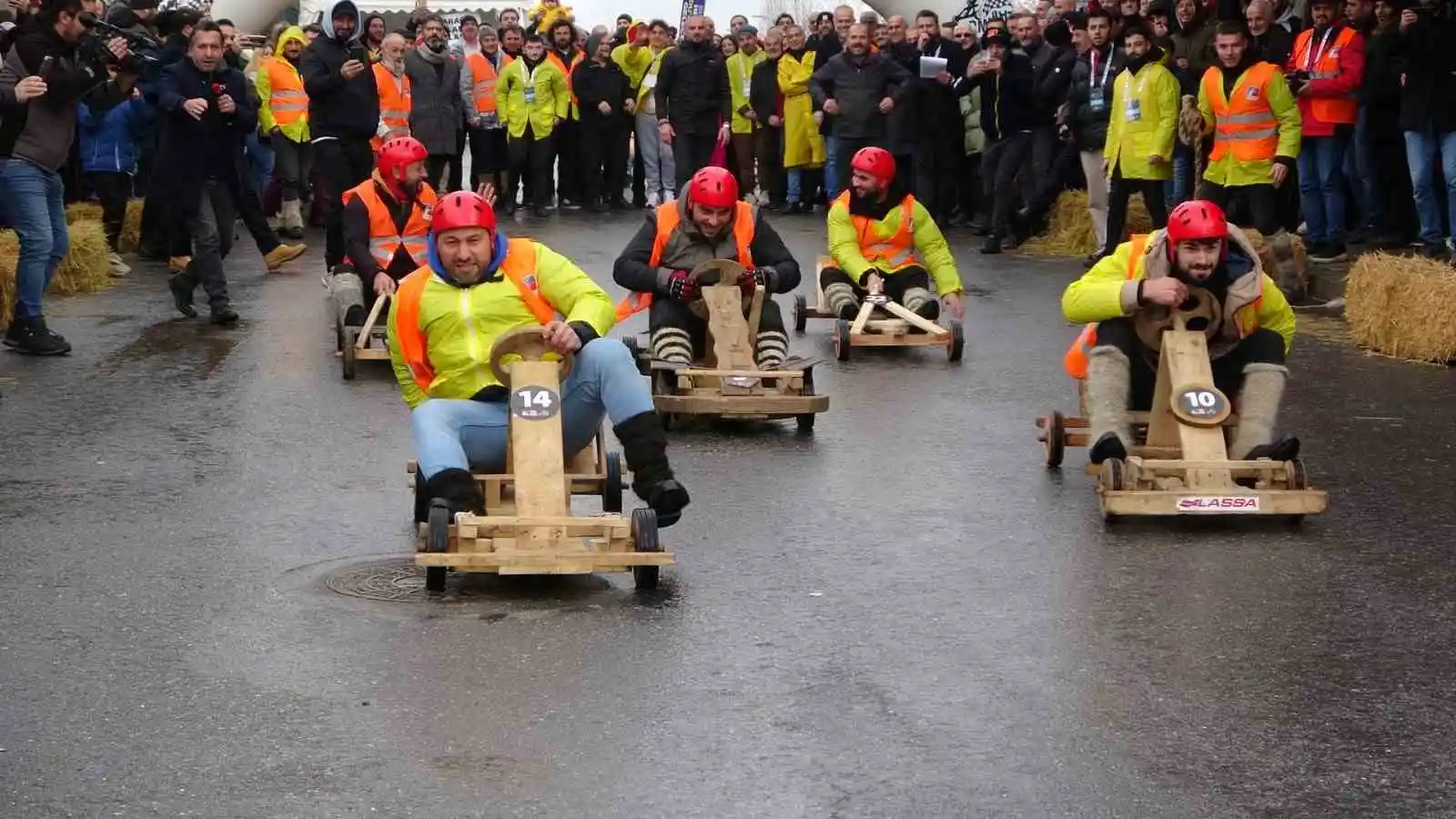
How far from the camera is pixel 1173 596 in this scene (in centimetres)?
717

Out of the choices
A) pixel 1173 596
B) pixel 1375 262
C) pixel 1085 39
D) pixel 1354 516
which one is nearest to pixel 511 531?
pixel 1173 596

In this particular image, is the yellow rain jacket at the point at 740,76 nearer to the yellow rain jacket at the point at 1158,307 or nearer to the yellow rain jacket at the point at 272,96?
the yellow rain jacket at the point at 272,96

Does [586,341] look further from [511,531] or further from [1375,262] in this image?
[1375,262]

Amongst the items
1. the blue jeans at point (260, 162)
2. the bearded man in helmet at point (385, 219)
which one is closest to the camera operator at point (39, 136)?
the bearded man in helmet at point (385, 219)

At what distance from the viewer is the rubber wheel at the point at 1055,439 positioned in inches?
372

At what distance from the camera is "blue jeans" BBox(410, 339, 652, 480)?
7.62 m

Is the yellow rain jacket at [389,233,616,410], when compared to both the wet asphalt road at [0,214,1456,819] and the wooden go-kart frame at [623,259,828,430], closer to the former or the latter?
the wet asphalt road at [0,214,1456,819]

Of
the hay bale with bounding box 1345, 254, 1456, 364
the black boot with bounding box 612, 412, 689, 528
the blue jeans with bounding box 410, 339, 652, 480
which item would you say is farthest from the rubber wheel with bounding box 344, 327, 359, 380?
the hay bale with bounding box 1345, 254, 1456, 364

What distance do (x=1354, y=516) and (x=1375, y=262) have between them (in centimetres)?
550

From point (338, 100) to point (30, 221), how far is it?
5.71 meters

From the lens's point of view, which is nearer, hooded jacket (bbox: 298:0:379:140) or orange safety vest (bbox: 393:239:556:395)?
orange safety vest (bbox: 393:239:556:395)

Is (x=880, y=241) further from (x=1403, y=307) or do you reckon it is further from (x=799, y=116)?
(x=799, y=116)

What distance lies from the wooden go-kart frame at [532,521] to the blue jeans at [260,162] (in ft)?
49.3

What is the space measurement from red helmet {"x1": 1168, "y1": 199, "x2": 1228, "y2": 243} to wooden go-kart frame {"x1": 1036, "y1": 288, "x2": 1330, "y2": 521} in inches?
9.1
